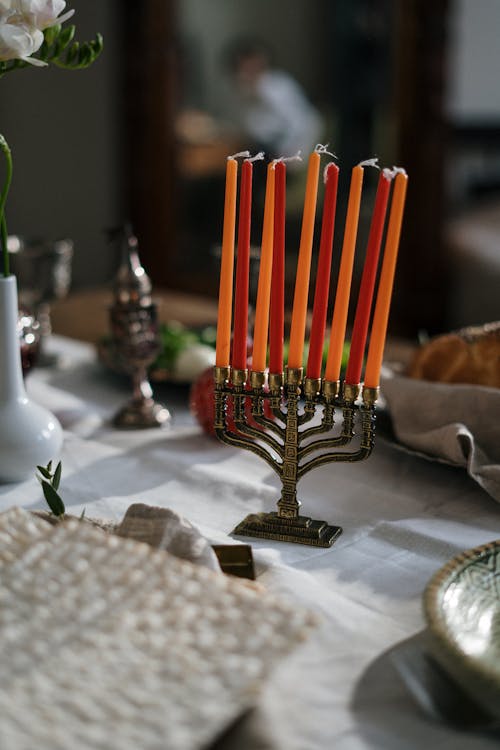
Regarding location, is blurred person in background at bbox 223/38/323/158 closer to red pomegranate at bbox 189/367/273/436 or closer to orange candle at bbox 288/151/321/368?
red pomegranate at bbox 189/367/273/436

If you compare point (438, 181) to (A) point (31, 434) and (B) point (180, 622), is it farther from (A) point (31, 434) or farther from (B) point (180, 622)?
(B) point (180, 622)

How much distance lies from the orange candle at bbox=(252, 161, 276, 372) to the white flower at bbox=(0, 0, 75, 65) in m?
0.28

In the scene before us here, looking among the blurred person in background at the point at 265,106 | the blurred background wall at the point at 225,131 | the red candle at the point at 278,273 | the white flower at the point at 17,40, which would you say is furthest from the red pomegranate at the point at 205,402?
the blurred person in background at the point at 265,106

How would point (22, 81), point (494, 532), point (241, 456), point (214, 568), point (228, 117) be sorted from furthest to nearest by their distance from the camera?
point (22, 81), point (228, 117), point (241, 456), point (494, 532), point (214, 568)

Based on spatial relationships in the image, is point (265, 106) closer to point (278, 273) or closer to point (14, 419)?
point (14, 419)

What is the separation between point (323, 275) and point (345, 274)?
31 mm

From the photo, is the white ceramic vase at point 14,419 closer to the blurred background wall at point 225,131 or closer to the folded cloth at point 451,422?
the folded cloth at point 451,422

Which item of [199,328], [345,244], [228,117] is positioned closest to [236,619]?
[345,244]

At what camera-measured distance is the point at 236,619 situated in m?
0.55

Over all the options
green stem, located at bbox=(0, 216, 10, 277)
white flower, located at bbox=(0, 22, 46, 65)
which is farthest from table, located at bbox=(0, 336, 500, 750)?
white flower, located at bbox=(0, 22, 46, 65)

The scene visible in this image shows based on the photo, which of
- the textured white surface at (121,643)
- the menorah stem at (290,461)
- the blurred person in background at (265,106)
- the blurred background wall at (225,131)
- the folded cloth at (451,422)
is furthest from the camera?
the blurred person in background at (265,106)

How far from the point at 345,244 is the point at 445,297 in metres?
2.50

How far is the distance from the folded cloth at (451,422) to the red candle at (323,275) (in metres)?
0.23

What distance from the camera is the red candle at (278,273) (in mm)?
705
